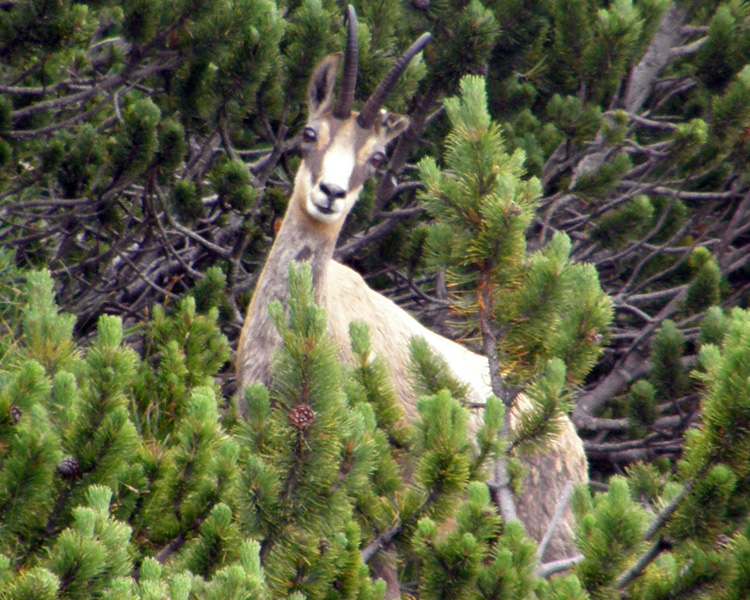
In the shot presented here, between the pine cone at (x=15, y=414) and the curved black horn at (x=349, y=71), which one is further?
the curved black horn at (x=349, y=71)

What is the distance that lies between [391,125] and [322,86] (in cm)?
52

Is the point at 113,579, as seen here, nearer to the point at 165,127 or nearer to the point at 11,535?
the point at 11,535

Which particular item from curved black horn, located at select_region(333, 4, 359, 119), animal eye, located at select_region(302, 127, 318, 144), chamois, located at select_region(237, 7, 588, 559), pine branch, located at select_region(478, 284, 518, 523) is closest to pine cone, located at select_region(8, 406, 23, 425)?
pine branch, located at select_region(478, 284, 518, 523)

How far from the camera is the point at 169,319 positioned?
18.9 ft

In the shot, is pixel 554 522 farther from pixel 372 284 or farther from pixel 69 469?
pixel 372 284

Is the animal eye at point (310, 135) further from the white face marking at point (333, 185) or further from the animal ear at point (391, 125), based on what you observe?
the animal ear at point (391, 125)

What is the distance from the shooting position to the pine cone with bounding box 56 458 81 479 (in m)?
3.26

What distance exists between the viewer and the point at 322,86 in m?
6.57

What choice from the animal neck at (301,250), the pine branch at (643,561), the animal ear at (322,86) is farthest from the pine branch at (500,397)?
the animal ear at (322,86)

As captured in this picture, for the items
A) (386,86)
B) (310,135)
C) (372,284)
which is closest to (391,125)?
(386,86)

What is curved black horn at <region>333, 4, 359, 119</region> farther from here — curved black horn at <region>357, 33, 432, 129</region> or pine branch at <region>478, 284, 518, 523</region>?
pine branch at <region>478, 284, 518, 523</region>

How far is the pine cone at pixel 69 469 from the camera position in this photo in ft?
10.7

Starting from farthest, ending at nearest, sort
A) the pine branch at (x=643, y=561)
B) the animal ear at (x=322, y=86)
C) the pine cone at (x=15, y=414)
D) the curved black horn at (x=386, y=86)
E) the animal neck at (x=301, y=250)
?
1. the animal ear at (x=322, y=86)
2. the curved black horn at (x=386, y=86)
3. the animal neck at (x=301, y=250)
4. the pine branch at (x=643, y=561)
5. the pine cone at (x=15, y=414)

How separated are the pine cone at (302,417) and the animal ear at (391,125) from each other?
138 inches
